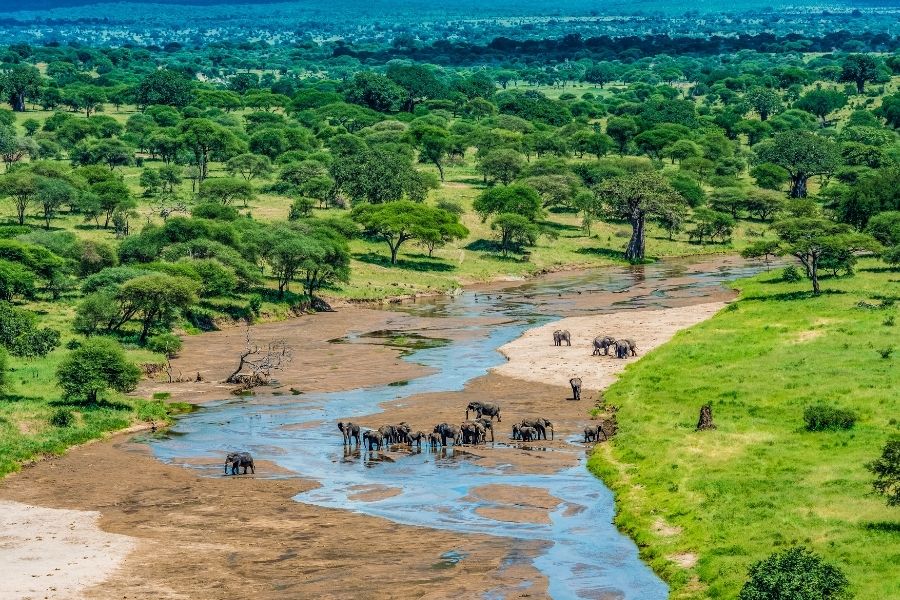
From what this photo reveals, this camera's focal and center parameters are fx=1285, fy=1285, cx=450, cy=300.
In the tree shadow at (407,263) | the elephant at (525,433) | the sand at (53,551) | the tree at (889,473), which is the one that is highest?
the tree at (889,473)

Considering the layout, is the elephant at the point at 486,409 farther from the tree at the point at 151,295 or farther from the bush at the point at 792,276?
the bush at the point at 792,276

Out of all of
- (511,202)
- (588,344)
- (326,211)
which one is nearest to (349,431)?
(588,344)

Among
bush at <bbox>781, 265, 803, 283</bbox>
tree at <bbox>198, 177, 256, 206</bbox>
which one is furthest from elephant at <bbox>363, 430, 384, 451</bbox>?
tree at <bbox>198, 177, 256, 206</bbox>

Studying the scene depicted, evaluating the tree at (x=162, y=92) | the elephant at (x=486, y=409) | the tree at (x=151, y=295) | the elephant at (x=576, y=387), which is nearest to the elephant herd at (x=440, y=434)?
the elephant at (x=486, y=409)

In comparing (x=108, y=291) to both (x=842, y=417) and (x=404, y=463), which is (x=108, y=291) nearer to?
(x=404, y=463)

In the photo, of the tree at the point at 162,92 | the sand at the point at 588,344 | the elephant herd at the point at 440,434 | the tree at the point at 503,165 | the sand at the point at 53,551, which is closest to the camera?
the sand at the point at 53,551

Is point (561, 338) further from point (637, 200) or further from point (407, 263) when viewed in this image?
point (637, 200)

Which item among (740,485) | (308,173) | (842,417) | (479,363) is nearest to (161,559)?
(740,485)
